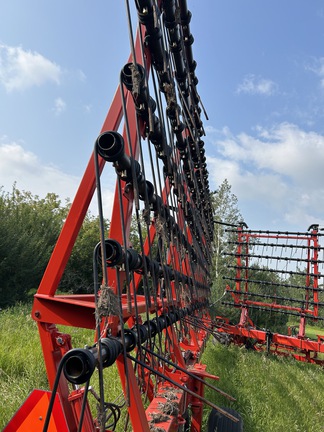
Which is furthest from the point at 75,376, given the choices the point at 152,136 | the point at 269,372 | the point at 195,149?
the point at 269,372

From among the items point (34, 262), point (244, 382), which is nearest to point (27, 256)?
point (34, 262)

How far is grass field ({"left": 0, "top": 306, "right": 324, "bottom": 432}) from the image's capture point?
4.06 meters

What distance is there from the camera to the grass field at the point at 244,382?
4.06 metres

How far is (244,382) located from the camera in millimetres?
5676

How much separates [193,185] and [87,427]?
9.30ft

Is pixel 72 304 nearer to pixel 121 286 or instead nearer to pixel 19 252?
pixel 121 286

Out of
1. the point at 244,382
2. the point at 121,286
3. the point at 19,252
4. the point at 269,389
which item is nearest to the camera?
the point at 121,286

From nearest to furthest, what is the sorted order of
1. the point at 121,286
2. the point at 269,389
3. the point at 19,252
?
the point at 121,286 < the point at 269,389 < the point at 19,252

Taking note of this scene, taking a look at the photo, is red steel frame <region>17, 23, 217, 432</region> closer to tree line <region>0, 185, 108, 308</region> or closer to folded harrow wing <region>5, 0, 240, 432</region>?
folded harrow wing <region>5, 0, 240, 432</region>

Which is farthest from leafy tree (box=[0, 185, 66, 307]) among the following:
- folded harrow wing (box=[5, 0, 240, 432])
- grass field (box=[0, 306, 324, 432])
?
folded harrow wing (box=[5, 0, 240, 432])

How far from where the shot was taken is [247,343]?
8.92 m

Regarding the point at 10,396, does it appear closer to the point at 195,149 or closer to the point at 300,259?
the point at 195,149

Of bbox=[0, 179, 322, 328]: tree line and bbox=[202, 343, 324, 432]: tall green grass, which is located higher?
bbox=[0, 179, 322, 328]: tree line

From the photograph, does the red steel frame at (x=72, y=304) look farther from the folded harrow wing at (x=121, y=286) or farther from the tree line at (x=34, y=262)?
the tree line at (x=34, y=262)
